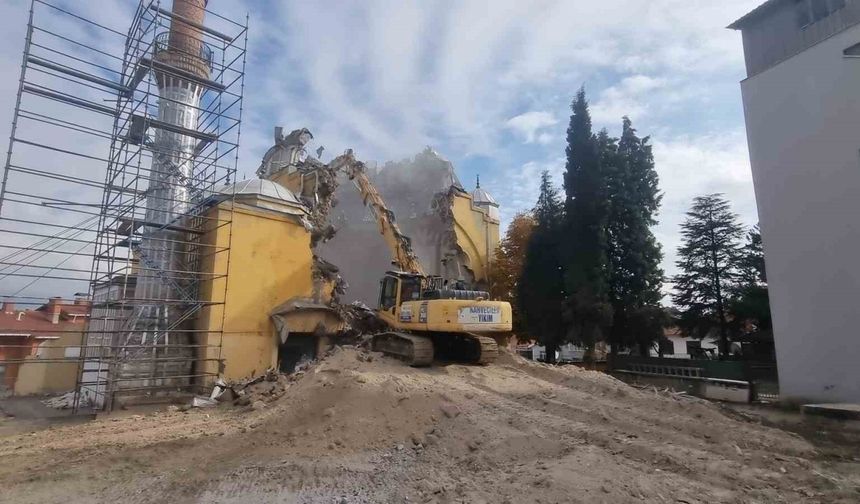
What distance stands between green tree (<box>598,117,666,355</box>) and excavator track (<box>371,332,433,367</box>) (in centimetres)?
968

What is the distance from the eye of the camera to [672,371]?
15078 millimetres

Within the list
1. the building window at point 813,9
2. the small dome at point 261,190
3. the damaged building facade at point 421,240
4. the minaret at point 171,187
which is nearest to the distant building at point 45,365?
the minaret at point 171,187

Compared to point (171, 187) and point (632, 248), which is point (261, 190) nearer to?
point (171, 187)

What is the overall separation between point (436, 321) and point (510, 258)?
49.4 feet

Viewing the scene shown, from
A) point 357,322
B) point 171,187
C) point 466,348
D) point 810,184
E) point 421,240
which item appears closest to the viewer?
point 466,348

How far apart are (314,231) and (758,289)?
17282 millimetres

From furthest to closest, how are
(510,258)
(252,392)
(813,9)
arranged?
(510,258), (813,9), (252,392)

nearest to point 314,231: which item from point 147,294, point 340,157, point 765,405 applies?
point 340,157

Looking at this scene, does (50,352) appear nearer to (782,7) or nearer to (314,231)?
(314,231)

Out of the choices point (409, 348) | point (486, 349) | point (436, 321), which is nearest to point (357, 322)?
point (409, 348)

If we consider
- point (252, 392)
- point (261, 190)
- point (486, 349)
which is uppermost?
point (261, 190)

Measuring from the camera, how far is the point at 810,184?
12.2 metres

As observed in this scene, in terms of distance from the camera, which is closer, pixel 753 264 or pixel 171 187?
pixel 171 187

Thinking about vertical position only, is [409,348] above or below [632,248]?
below
